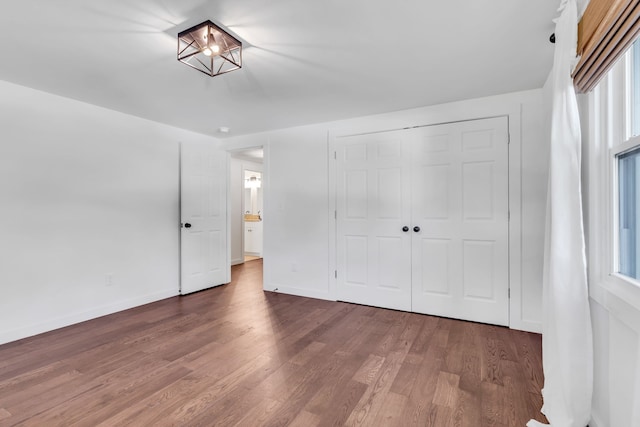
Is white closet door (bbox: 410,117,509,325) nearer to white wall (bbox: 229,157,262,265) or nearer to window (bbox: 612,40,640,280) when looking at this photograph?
window (bbox: 612,40,640,280)

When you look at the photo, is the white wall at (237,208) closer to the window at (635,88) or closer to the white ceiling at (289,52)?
the white ceiling at (289,52)

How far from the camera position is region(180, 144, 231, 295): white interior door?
4.10m

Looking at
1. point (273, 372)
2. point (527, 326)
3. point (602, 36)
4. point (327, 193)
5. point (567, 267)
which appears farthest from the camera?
point (327, 193)

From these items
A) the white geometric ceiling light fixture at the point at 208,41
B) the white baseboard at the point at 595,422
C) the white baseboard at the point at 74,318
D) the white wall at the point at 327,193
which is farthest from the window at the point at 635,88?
the white baseboard at the point at 74,318

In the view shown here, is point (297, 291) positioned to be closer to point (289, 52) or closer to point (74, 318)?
point (74, 318)

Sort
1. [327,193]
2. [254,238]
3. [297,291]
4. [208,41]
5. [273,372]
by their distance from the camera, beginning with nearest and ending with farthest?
1. [208,41]
2. [273,372]
3. [327,193]
4. [297,291]
5. [254,238]

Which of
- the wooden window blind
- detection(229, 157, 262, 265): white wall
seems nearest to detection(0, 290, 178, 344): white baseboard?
detection(229, 157, 262, 265): white wall

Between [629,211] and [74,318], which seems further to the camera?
[74,318]

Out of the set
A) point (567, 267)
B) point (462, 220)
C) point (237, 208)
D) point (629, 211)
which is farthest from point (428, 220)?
point (237, 208)

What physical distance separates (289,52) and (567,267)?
2152 millimetres

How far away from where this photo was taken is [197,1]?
5.31ft

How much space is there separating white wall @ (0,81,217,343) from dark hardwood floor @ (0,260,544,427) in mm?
342

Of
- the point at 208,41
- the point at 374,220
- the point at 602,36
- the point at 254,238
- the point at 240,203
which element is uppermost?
the point at 208,41

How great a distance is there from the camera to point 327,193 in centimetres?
385
